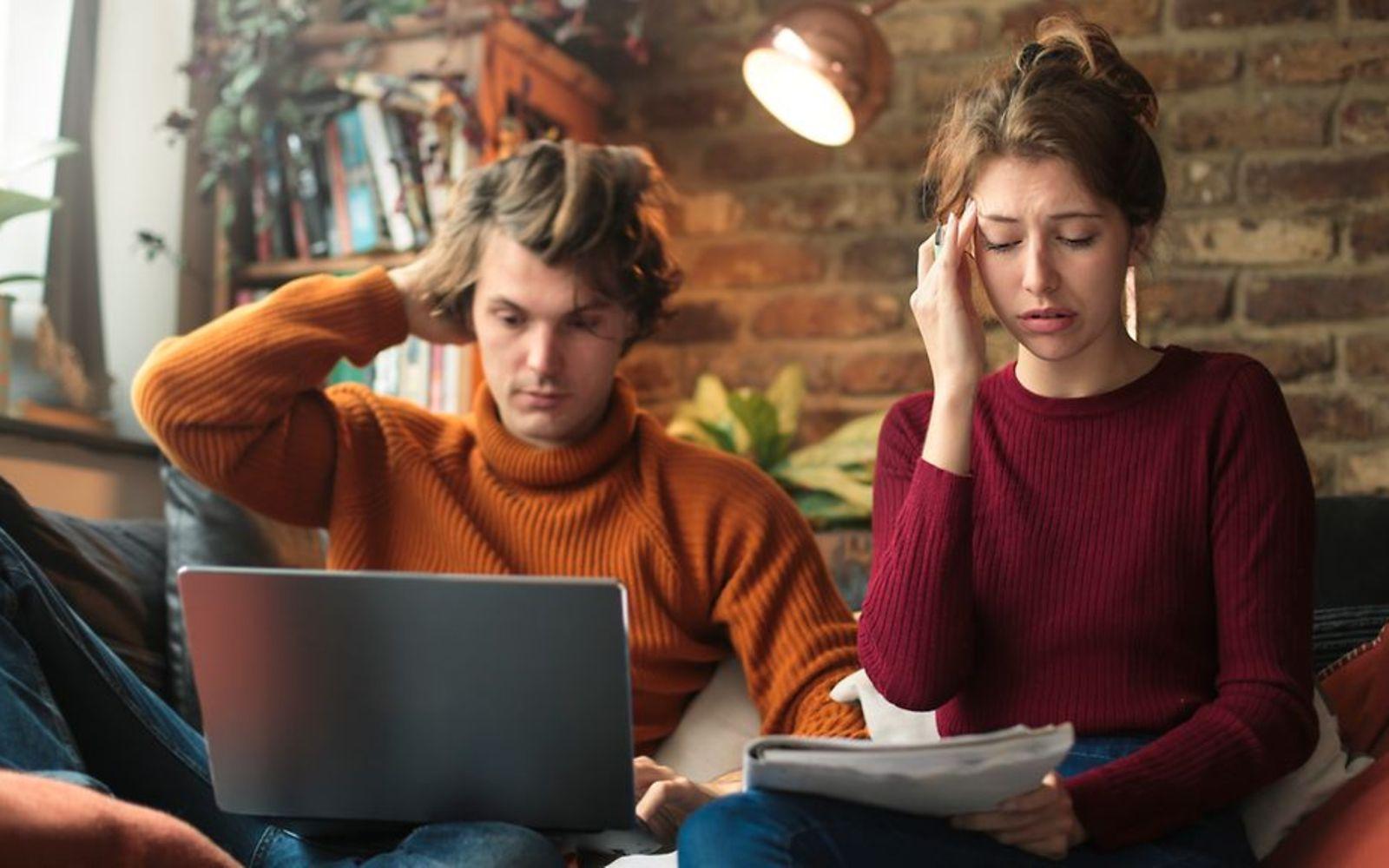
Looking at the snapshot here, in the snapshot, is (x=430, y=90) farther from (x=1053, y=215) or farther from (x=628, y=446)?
(x=1053, y=215)

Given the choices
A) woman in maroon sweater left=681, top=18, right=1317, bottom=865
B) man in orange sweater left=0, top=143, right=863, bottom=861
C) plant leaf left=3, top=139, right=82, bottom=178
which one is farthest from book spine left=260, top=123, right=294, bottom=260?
woman in maroon sweater left=681, top=18, right=1317, bottom=865

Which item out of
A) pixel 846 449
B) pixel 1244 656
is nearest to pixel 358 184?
pixel 846 449

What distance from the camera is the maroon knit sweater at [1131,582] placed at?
4.15ft

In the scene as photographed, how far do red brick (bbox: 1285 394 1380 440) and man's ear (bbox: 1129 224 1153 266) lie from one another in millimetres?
1415

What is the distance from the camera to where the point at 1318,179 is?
276 centimetres

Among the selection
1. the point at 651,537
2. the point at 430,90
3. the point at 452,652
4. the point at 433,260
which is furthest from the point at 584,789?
the point at 430,90

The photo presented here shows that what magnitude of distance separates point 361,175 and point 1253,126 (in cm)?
155

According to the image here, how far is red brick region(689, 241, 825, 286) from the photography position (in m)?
3.06

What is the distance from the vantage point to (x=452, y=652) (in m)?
1.26

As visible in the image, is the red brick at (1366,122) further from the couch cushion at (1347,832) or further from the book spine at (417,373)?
the couch cushion at (1347,832)

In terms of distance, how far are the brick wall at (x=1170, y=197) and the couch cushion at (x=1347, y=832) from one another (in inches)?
56.7

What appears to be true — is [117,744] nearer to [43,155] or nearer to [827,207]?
[43,155]

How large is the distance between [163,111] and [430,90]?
50cm

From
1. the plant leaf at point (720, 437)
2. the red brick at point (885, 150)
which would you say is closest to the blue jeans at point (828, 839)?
the plant leaf at point (720, 437)
